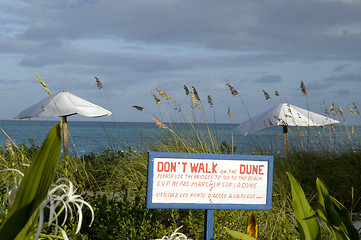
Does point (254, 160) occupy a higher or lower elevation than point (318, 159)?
A: lower

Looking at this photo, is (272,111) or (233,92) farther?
(272,111)

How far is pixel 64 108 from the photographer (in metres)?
9.05

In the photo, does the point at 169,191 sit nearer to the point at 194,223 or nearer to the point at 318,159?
the point at 194,223

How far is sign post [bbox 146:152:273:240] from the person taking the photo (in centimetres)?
292

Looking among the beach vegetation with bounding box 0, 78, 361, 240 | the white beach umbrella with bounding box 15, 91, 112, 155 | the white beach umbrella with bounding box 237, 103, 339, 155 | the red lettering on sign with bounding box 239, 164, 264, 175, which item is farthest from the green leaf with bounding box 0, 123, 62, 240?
the white beach umbrella with bounding box 15, 91, 112, 155

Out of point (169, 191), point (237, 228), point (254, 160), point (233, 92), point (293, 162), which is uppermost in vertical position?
point (233, 92)

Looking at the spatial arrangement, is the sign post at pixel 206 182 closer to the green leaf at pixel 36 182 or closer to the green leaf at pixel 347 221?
Result: the green leaf at pixel 347 221

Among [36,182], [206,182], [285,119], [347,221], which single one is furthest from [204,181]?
[285,119]

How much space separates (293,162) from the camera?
6.91 m

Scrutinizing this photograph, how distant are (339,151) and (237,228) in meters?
4.30

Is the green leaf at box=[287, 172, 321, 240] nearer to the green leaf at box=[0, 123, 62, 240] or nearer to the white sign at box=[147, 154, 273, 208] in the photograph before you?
the white sign at box=[147, 154, 273, 208]

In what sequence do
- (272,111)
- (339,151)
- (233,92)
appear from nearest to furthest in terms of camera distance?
1. (233,92)
2. (339,151)
3. (272,111)

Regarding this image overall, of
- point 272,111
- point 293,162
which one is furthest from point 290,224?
point 272,111

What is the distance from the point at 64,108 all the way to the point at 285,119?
4654 millimetres
